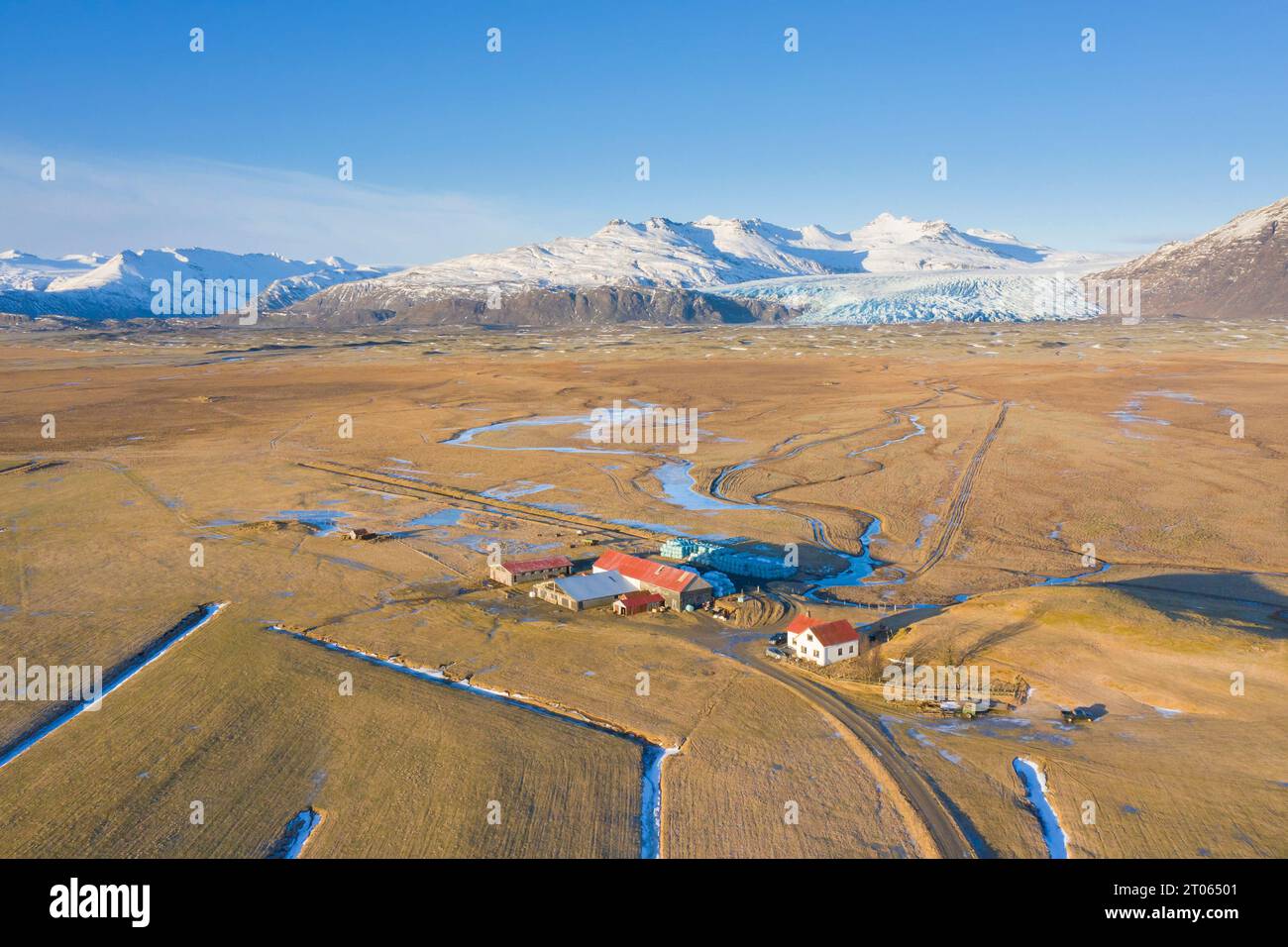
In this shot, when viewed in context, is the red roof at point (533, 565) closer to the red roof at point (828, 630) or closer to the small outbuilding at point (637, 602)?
the small outbuilding at point (637, 602)

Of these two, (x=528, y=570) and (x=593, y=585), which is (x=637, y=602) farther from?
(x=528, y=570)

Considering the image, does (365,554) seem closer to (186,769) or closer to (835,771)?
(186,769)

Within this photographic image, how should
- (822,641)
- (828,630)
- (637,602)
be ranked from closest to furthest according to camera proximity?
(822,641)
(828,630)
(637,602)

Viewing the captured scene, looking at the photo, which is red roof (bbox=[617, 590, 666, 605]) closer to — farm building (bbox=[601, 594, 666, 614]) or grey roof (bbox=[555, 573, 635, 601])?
farm building (bbox=[601, 594, 666, 614])

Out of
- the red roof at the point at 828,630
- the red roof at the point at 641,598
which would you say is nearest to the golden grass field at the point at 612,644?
the red roof at the point at 641,598

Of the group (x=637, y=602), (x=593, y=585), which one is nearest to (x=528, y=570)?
(x=593, y=585)
